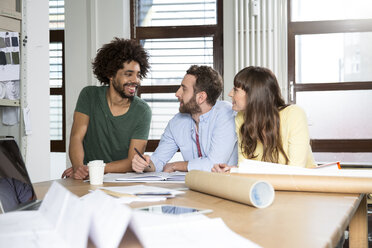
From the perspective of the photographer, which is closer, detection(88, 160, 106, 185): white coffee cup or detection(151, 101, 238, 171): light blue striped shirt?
detection(88, 160, 106, 185): white coffee cup

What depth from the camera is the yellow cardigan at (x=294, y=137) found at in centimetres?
205

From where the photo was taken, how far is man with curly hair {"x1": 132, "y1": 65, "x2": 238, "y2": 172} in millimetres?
2494

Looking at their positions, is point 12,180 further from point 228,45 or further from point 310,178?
point 228,45

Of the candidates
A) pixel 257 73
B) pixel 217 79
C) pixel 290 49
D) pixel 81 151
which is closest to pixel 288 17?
pixel 290 49

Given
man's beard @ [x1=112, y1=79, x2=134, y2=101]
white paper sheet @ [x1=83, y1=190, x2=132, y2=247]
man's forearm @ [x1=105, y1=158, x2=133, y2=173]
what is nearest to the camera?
white paper sheet @ [x1=83, y1=190, x2=132, y2=247]

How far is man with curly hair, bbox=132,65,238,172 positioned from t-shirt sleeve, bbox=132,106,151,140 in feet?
0.39

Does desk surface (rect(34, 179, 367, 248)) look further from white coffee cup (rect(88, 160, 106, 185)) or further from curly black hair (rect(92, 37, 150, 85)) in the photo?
curly black hair (rect(92, 37, 150, 85))

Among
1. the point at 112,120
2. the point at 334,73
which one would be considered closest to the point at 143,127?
the point at 112,120

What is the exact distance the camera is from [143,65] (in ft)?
10.3

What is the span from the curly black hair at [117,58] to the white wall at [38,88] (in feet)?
1.38

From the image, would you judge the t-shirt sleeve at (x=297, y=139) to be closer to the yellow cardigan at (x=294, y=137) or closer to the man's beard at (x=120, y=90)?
the yellow cardigan at (x=294, y=137)

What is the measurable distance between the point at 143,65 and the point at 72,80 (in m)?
1.52

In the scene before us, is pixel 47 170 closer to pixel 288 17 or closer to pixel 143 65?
pixel 143 65

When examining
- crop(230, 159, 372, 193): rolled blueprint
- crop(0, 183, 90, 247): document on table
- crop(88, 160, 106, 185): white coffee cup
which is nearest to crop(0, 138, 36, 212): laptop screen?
crop(0, 183, 90, 247): document on table
